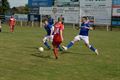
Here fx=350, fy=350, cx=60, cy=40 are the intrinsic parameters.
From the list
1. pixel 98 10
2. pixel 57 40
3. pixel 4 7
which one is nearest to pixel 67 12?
pixel 98 10

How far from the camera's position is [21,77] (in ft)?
33.8

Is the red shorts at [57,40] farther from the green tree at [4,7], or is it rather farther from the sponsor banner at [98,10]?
the green tree at [4,7]

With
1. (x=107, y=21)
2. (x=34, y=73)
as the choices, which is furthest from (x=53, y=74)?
(x=107, y=21)

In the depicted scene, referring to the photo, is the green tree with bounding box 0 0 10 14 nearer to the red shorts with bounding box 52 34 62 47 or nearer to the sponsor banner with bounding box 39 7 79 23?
the sponsor banner with bounding box 39 7 79 23

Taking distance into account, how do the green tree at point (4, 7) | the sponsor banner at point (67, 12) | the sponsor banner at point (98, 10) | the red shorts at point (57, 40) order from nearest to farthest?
the red shorts at point (57, 40) < the sponsor banner at point (98, 10) < the sponsor banner at point (67, 12) < the green tree at point (4, 7)

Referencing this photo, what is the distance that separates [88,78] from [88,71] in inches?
52.0

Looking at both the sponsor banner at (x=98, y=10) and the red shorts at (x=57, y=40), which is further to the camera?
Answer: the sponsor banner at (x=98, y=10)

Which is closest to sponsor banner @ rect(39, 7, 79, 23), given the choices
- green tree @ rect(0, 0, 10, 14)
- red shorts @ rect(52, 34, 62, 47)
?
green tree @ rect(0, 0, 10, 14)

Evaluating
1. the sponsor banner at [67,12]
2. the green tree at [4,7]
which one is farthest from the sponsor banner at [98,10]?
the green tree at [4,7]

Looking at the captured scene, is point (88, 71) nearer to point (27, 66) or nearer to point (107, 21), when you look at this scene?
point (27, 66)

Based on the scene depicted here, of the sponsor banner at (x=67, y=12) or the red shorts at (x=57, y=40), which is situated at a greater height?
the red shorts at (x=57, y=40)

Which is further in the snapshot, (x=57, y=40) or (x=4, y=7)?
(x=4, y=7)

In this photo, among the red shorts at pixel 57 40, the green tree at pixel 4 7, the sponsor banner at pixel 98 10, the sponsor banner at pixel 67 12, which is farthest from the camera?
Result: the green tree at pixel 4 7

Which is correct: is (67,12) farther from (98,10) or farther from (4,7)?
(4,7)
